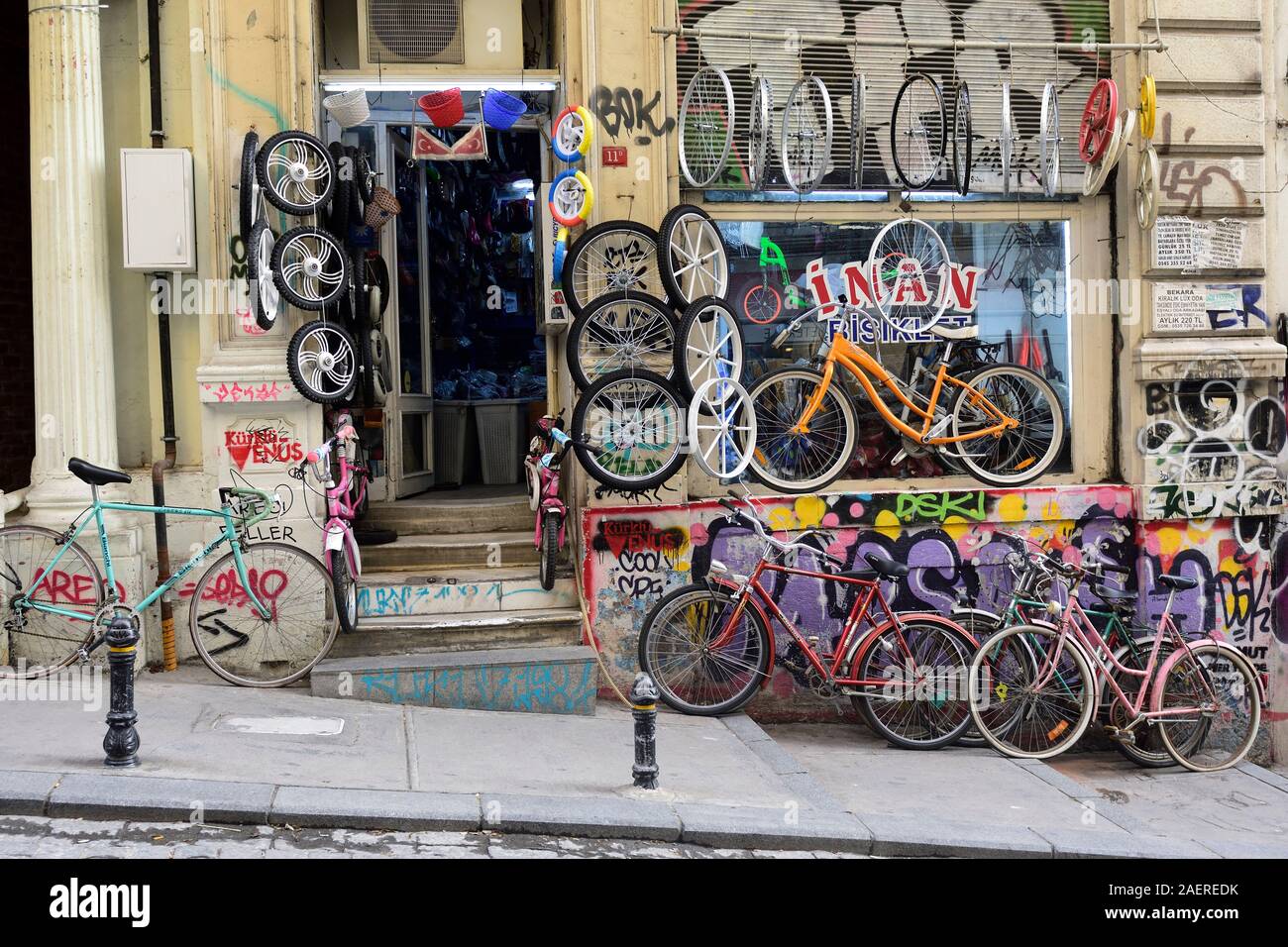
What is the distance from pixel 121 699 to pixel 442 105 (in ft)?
15.5

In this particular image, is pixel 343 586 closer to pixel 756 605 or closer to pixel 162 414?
pixel 162 414

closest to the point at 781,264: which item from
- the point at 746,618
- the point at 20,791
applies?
the point at 746,618

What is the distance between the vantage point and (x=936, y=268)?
30.6ft

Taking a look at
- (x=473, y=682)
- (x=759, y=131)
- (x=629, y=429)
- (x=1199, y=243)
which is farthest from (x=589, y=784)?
(x=1199, y=243)

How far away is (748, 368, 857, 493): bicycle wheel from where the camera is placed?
8938 mm

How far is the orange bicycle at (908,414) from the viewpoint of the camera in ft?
29.3

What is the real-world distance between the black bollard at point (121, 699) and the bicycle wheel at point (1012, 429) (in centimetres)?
575

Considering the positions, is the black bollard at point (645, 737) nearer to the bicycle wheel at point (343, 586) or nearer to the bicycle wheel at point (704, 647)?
the bicycle wheel at point (704, 647)

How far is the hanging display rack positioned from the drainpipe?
11.4 feet

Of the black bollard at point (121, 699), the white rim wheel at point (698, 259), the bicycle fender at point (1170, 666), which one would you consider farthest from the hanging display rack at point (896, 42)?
the black bollard at point (121, 699)

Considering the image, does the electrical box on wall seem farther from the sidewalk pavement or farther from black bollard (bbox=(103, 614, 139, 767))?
black bollard (bbox=(103, 614, 139, 767))

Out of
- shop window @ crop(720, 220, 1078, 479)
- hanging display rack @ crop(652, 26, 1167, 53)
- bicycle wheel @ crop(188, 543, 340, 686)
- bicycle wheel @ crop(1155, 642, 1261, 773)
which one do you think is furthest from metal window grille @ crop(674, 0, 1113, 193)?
bicycle wheel @ crop(188, 543, 340, 686)

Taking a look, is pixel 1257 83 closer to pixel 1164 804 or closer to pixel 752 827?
pixel 1164 804

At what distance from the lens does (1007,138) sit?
28.0 ft
